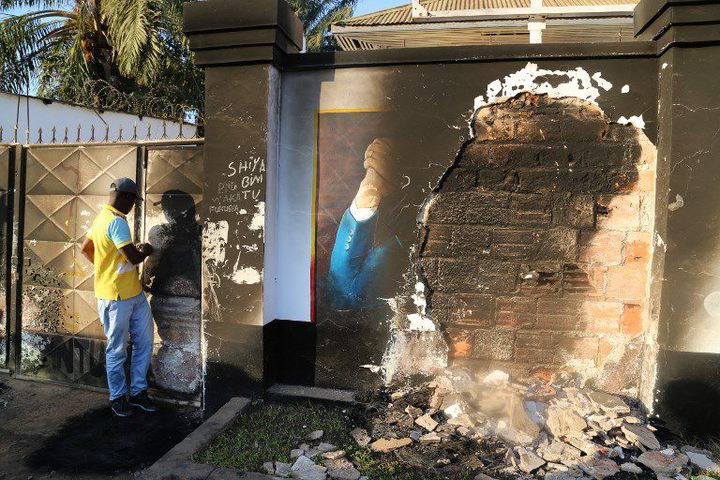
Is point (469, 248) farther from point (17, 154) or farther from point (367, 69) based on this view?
point (17, 154)

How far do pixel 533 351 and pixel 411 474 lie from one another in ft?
4.10

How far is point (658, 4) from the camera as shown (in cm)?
304

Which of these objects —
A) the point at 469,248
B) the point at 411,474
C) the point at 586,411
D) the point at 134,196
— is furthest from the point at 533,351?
the point at 134,196

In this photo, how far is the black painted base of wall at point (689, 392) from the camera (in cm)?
296

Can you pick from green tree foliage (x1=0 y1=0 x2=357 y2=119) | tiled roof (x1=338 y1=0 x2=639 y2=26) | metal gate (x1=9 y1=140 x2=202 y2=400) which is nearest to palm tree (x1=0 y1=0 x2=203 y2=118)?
green tree foliage (x1=0 y1=0 x2=357 y2=119)

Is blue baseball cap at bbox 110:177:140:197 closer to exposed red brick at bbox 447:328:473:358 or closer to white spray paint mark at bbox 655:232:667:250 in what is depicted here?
→ exposed red brick at bbox 447:328:473:358

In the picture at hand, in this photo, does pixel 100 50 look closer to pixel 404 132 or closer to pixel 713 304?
pixel 404 132

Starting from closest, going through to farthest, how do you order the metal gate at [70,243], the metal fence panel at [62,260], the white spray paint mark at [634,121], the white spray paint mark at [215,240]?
the white spray paint mark at [634,121] < the white spray paint mark at [215,240] < the metal gate at [70,243] < the metal fence panel at [62,260]

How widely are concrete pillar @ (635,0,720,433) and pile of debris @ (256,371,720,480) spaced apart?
0.32 metres

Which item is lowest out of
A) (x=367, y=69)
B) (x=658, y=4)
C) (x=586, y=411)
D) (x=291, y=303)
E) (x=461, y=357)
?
(x=586, y=411)

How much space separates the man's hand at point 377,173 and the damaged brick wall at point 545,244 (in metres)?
0.34

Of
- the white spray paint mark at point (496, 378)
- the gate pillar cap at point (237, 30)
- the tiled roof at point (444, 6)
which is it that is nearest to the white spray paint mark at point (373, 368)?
the white spray paint mark at point (496, 378)

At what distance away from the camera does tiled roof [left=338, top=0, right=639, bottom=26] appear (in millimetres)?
6781

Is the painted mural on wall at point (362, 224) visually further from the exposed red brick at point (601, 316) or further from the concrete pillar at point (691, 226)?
the concrete pillar at point (691, 226)
